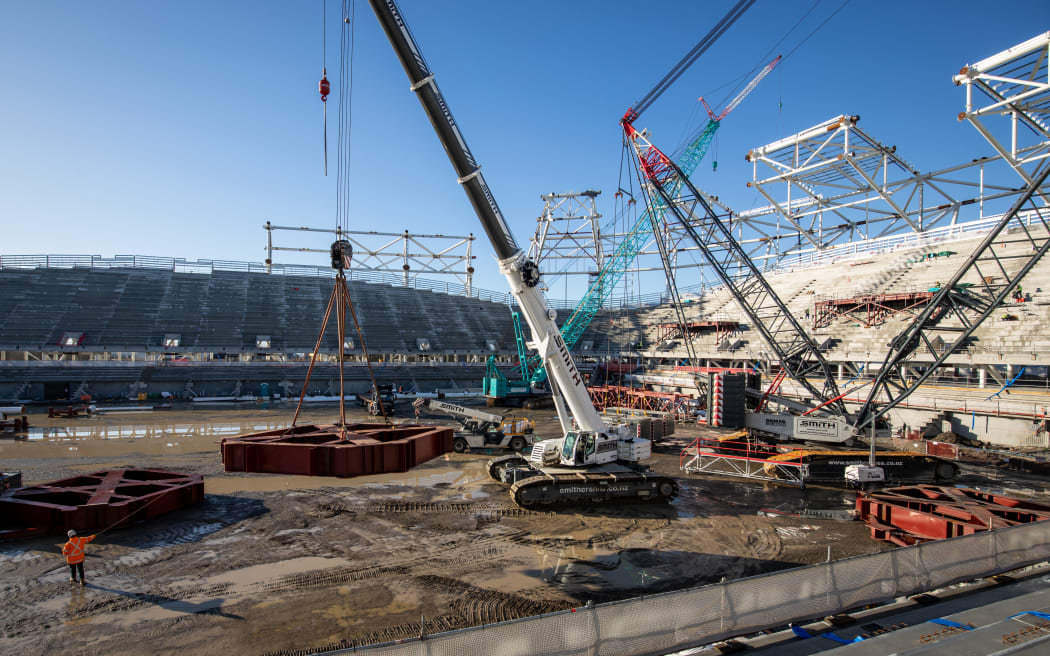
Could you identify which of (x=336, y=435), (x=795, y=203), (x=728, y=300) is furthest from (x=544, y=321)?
(x=728, y=300)

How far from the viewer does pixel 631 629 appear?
568 centimetres

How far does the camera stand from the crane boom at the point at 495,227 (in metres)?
10.5

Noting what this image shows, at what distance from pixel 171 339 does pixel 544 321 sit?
3758 cm

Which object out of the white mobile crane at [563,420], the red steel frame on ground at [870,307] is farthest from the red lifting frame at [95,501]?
the red steel frame on ground at [870,307]

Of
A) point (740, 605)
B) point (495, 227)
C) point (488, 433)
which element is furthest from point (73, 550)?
point (488, 433)

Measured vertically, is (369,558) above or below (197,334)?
below

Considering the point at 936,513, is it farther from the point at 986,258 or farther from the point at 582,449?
the point at 986,258

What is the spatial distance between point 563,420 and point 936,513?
8957 millimetres

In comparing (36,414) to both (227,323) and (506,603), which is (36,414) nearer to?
(227,323)

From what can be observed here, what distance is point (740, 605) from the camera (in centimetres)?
623

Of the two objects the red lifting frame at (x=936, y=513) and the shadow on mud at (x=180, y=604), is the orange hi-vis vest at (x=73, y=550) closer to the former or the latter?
the shadow on mud at (x=180, y=604)

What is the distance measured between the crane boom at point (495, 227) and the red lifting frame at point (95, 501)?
9.90 meters

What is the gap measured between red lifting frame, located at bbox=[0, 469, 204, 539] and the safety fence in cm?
1092

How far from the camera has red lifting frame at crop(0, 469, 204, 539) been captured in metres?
11.7
